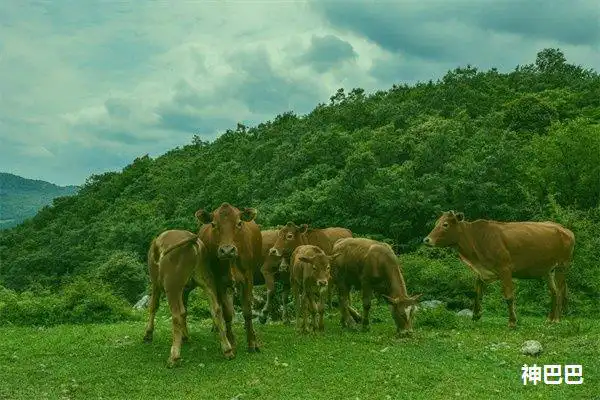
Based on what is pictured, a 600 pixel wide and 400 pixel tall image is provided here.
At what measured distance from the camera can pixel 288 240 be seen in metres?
20.1

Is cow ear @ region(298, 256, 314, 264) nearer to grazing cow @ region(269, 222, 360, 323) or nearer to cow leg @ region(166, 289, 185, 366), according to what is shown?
grazing cow @ region(269, 222, 360, 323)

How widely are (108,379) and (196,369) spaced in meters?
1.67

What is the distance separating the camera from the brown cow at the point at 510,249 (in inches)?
762

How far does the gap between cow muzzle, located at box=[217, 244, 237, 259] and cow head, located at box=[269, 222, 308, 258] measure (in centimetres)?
646

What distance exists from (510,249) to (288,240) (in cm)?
647

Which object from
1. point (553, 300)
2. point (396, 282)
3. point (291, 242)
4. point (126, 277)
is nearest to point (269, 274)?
point (291, 242)

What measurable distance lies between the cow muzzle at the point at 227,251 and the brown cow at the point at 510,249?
879 cm

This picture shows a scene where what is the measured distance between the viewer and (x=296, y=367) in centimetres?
1311

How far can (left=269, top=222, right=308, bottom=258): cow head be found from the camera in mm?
19969

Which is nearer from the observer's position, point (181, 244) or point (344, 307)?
point (181, 244)

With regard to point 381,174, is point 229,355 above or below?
below

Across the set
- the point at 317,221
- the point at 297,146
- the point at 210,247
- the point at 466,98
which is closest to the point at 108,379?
the point at 210,247

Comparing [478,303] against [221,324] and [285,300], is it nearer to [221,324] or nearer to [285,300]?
[285,300]

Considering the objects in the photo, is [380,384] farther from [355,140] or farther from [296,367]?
[355,140]
